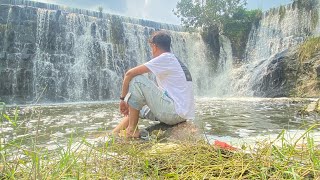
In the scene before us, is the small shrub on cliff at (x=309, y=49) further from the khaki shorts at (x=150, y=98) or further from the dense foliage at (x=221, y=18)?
the khaki shorts at (x=150, y=98)

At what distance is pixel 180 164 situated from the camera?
1.74 meters

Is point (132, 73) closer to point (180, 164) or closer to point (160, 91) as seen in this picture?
point (160, 91)

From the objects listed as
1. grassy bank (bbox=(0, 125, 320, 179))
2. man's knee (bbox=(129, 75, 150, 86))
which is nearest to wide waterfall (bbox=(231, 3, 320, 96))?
man's knee (bbox=(129, 75, 150, 86))

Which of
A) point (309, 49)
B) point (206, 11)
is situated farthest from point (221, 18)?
point (309, 49)

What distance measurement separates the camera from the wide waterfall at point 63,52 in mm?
17219

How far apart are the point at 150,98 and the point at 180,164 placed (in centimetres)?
185

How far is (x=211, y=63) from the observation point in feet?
82.2

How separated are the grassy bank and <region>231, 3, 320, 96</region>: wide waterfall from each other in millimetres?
15947

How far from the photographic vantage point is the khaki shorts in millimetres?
3545

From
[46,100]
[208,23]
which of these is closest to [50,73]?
[46,100]

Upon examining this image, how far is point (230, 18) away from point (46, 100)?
55.6ft

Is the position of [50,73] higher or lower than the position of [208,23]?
lower

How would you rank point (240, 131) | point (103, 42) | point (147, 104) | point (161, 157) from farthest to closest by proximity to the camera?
point (103, 42) < point (240, 131) < point (147, 104) < point (161, 157)

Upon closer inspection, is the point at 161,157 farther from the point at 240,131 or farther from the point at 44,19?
the point at 44,19
